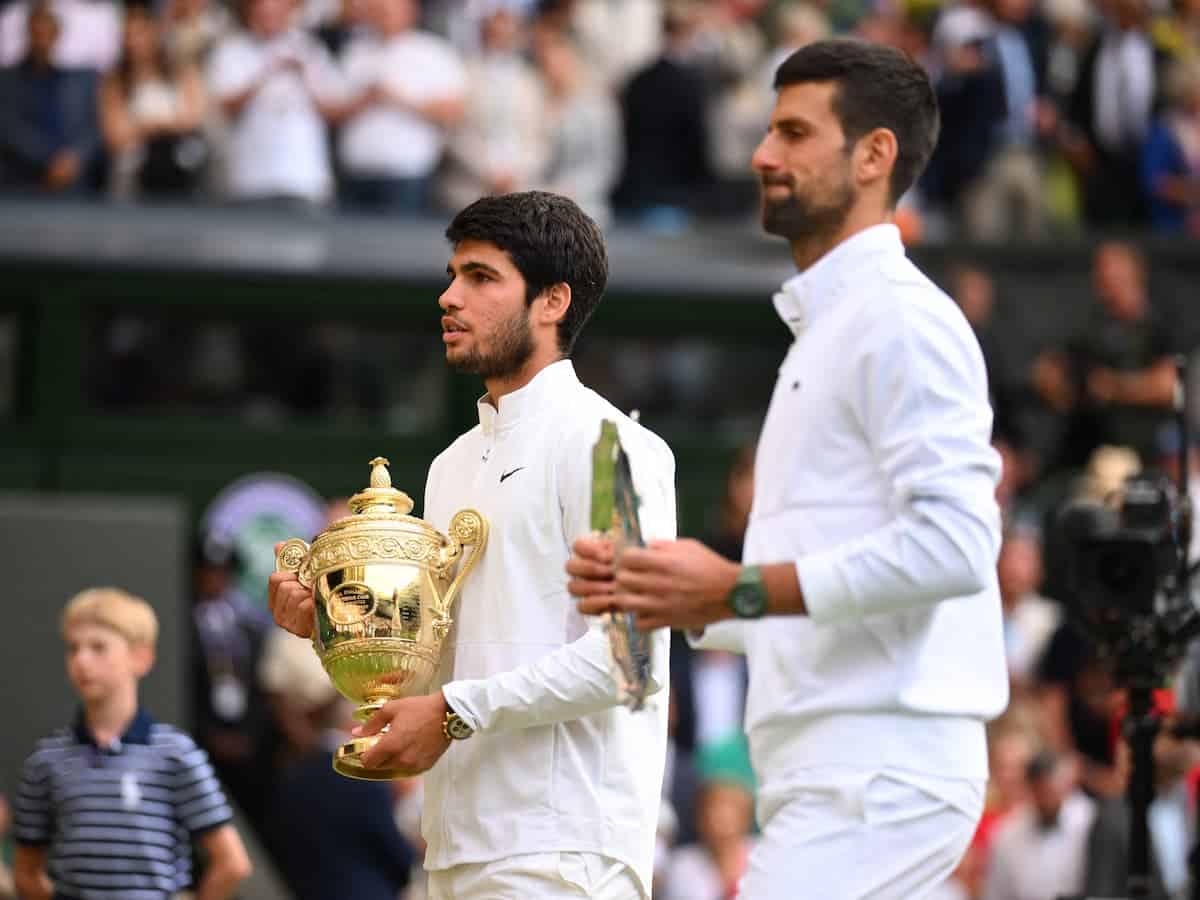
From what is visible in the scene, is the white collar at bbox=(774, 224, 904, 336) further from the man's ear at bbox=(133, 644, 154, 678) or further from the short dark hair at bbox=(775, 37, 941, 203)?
the man's ear at bbox=(133, 644, 154, 678)

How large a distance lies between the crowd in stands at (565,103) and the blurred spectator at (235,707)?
Result: 2644 mm

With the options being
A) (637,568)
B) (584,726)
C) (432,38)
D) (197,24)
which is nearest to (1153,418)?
(432,38)

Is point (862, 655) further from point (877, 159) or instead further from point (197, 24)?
point (197, 24)

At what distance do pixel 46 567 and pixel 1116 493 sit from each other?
6.24 metres

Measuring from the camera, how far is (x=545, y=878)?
16.1ft

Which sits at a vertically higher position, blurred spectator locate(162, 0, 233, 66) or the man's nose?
blurred spectator locate(162, 0, 233, 66)

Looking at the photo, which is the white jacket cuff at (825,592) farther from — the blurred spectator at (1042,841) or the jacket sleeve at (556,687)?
the blurred spectator at (1042,841)

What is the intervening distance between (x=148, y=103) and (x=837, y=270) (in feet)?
30.8

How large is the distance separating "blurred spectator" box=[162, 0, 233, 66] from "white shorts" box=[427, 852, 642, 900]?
908 cm

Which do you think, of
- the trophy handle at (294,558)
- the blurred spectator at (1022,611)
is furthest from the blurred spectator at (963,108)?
the trophy handle at (294,558)

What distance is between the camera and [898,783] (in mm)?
4152

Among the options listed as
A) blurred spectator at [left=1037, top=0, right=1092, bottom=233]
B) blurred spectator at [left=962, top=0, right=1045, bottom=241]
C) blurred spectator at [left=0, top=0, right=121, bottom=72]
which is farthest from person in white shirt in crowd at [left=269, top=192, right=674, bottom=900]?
blurred spectator at [left=1037, top=0, right=1092, bottom=233]

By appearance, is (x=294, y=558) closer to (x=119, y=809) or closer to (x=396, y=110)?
(x=119, y=809)

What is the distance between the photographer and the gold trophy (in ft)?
16.5
